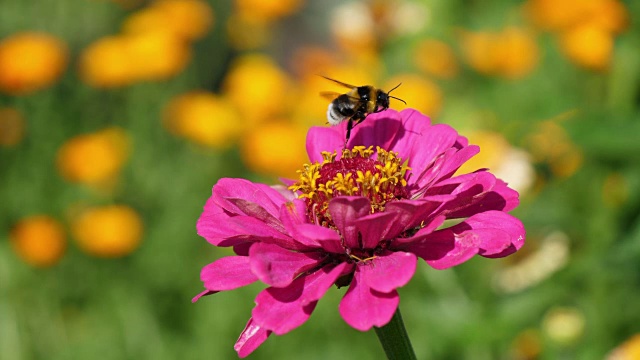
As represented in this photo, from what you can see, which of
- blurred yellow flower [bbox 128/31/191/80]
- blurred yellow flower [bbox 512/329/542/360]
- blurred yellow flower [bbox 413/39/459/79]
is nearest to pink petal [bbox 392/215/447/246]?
blurred yellow flower [bbox 512/329/542/360]

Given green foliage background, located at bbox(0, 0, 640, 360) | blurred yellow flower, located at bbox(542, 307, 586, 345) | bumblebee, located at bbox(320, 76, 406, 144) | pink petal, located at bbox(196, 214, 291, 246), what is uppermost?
pink petal, located at bbox(196, 214, 291, 246)

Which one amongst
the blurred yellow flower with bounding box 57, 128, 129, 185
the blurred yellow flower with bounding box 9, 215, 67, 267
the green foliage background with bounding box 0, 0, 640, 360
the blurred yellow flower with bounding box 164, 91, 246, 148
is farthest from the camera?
the blurred yellow flower with bounding box 164, 91, 246, 148

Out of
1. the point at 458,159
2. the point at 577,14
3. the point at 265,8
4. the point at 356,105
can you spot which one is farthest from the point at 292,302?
the point at 265,8

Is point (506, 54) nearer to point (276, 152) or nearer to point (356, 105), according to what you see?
point (276, 152)

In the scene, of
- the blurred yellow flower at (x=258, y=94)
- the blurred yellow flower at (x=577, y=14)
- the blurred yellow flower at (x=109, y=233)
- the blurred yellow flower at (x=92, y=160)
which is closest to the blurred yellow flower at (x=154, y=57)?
the blurred yellow flower at (x=258, y=94)

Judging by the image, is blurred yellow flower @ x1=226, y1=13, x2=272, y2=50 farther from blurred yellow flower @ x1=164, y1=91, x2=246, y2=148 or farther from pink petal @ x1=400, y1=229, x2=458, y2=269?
pink petal @ x1=400, y1=229, x2=458, y2=269

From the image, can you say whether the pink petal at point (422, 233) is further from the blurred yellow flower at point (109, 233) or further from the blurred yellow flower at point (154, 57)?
the blurred yellow flower at point (154, 57)

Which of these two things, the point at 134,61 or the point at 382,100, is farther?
the point at 134,61
